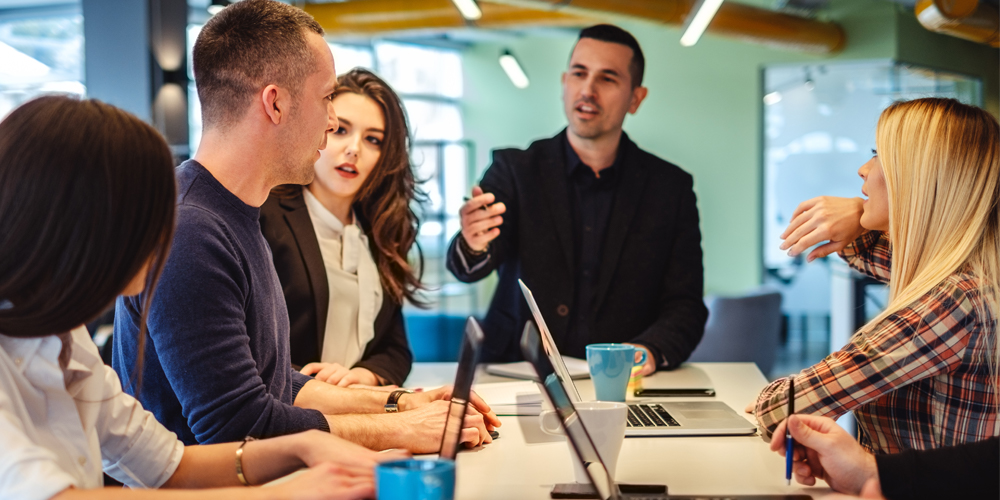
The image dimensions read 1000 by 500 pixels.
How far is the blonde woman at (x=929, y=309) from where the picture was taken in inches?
51.2

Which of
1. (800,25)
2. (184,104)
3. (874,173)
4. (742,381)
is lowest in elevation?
(742,381)

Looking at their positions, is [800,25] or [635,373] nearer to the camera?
[635,373]

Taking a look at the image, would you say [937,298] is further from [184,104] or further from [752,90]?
[752,90]

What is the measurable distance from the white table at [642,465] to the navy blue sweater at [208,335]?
363mm

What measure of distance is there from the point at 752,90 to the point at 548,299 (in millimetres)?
6507

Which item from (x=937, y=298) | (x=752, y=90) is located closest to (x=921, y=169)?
(x=937, y=298)

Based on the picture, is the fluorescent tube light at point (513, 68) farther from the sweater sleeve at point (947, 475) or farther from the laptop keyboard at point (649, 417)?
the sweater sleeve at point (947, 475)

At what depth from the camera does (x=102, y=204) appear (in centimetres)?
96

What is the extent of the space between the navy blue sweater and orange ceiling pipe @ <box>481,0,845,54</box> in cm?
472

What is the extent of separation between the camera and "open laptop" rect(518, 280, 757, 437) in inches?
57.7

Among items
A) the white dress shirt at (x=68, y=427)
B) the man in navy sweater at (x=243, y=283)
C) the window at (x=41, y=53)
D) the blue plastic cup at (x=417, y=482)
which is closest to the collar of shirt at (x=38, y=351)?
the white dress shirt at (x=68, y=427)

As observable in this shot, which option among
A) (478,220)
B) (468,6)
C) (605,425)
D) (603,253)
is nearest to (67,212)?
(605,425)

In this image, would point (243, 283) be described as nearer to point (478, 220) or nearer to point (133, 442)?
point (133, 442)

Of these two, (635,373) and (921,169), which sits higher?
(921,169)
